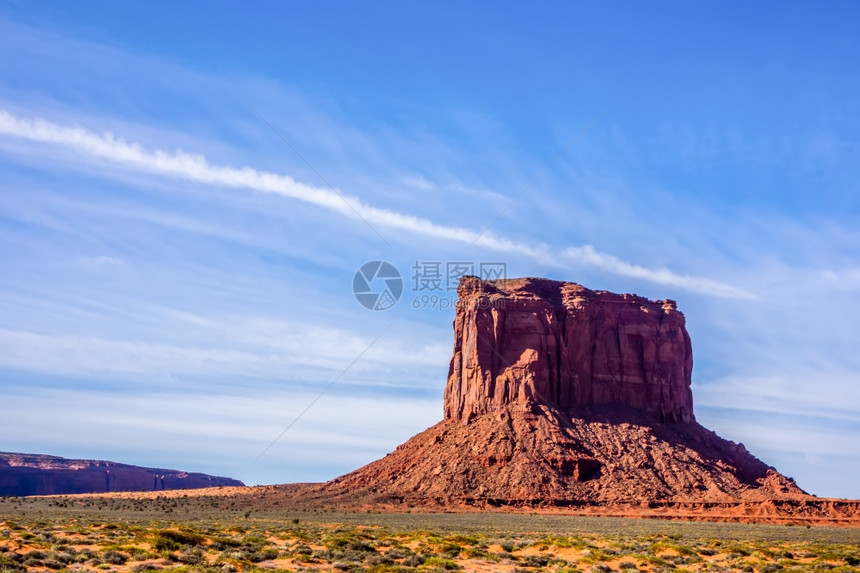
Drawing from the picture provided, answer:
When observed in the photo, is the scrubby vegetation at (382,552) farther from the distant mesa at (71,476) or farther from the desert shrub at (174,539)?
the distant mesa at (71,476)

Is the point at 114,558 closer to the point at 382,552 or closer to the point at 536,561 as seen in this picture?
the point at 382,552

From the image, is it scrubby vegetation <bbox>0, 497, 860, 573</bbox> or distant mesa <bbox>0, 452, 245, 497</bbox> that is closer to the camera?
scrubby vegetation <bbox>0, 497, 860, 573</bbox>

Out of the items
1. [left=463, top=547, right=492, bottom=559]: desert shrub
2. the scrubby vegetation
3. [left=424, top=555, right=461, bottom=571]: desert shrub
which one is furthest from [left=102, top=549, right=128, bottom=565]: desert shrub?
[left=463, top=547, right=492, bottom=559]: desert shrub

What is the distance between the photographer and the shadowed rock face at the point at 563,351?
310 ft

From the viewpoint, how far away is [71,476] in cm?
16312

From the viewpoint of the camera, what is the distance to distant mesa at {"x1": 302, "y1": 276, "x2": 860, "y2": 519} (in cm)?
7944

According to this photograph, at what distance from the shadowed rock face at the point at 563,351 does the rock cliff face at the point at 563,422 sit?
0.14m

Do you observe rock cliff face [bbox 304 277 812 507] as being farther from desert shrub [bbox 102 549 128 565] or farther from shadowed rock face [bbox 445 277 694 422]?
desert shrub [bbox 102 549 128 565]

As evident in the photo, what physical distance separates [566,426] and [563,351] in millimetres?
10735

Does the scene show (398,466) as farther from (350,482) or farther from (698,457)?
(698,457)

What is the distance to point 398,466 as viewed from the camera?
3533 inches

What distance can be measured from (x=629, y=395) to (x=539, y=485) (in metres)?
24.0

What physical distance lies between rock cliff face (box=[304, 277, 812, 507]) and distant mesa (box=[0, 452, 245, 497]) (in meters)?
90.6

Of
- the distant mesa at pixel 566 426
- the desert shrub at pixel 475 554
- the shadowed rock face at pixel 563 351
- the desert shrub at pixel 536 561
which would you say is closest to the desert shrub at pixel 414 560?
the desert shrub at pixel 475 554
